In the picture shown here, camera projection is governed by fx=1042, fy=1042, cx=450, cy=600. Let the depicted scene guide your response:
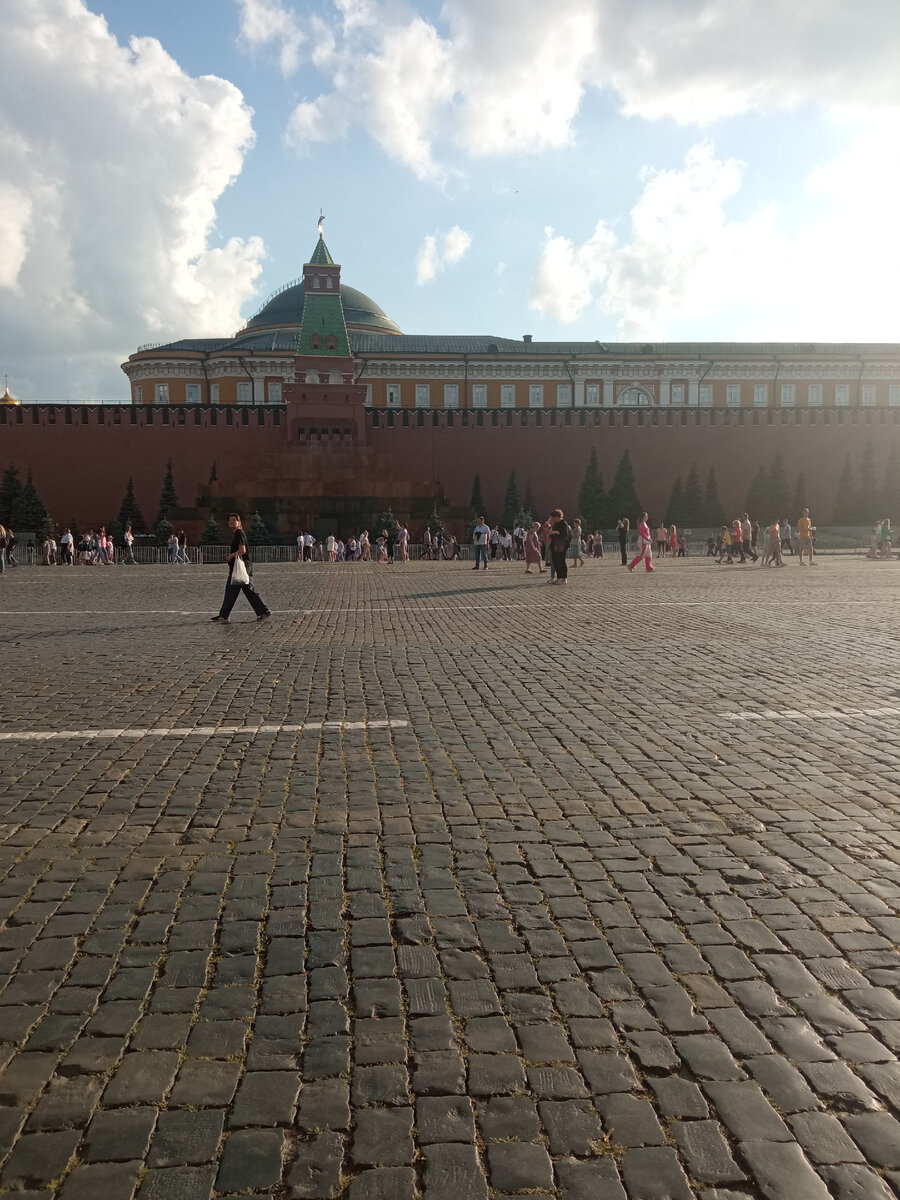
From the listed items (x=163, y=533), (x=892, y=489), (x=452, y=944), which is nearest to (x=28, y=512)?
(x=163, y=533)

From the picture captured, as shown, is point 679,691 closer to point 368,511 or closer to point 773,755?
point 773,755

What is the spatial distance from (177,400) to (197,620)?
44783mm

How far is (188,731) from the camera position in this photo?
17.8ft

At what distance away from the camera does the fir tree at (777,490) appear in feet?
133

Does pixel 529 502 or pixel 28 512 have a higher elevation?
pixel 529 502

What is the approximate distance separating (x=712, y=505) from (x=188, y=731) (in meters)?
37.0

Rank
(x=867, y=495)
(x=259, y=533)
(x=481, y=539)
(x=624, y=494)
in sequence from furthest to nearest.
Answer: (x=867, y=495)
(x=624, y=494)
(x=259, y=533)
(x=481, y=539)

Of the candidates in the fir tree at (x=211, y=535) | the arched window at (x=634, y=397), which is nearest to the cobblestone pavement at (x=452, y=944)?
the fir tree at (x=211, y=535)

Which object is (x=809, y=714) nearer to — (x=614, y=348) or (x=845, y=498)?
(x=845, y=498)

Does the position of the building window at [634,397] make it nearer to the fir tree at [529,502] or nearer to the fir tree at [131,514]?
the fir tree at [529,502]

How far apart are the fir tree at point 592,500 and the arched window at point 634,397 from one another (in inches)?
660

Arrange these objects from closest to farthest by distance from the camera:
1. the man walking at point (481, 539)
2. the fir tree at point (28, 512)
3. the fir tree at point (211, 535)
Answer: the man walking at point (481, 539) < the fir tree at point (211, 535) < the fir tree at point (28, 512)

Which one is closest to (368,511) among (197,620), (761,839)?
(197,620)

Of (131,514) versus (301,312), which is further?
(301,312)
